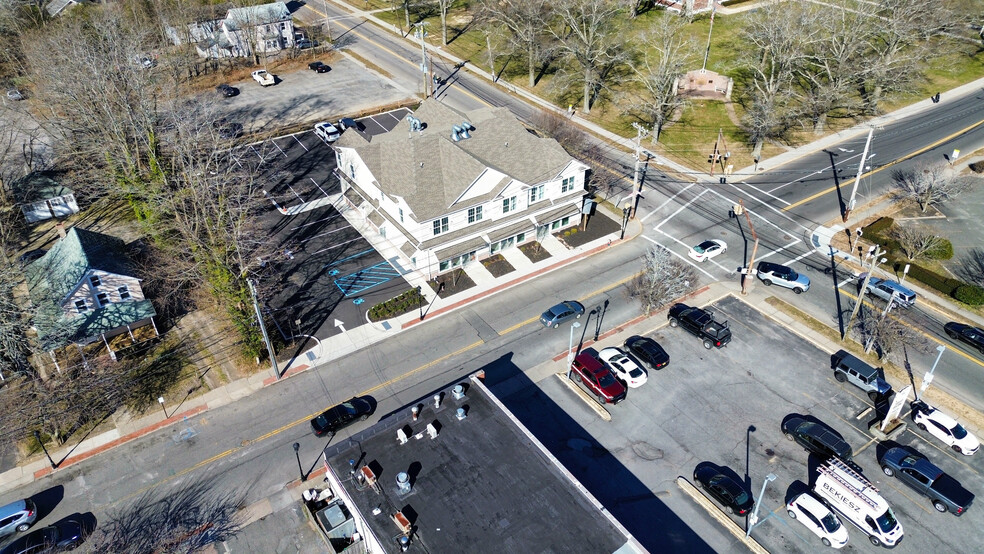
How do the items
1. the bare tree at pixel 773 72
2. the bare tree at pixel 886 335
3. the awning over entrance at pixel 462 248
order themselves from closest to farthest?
the bare tree at pixel 886 335
the awning over entrance at pixel 462 248
the bare tree at pixel 773 72

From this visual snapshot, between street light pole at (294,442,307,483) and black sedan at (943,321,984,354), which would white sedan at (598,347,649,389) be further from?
black sedan at (943,321,984,354)

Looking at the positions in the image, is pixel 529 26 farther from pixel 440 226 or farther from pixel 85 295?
pixel 85 295

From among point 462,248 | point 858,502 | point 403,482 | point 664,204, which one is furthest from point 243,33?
point 858,502

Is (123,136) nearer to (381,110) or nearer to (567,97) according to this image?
(381,110)

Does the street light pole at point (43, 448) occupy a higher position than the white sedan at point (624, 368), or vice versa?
the white sedan at point (624, 368)

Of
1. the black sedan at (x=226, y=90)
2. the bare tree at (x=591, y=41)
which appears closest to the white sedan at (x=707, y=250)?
the bare tree at (x=591, y=41)

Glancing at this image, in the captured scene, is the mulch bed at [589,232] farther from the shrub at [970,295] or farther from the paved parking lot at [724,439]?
the shrub at [970,295]

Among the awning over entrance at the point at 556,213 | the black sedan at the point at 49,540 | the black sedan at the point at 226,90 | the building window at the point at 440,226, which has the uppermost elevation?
the building window at the point at 440,226

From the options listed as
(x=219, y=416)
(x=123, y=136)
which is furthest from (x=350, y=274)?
(x=123, y=136)
